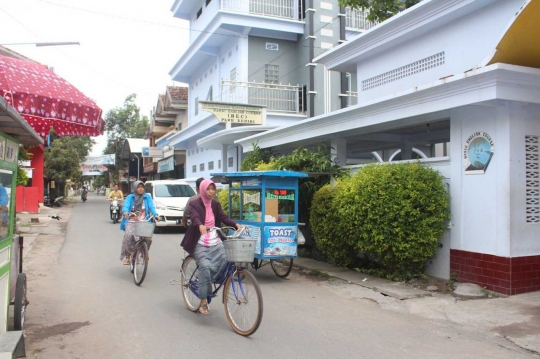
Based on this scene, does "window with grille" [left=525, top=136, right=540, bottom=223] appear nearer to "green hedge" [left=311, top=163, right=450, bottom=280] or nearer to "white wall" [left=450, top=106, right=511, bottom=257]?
"white wall" [left=450, top=106, right=511, bottom=257]

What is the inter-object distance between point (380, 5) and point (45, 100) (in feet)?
34.3

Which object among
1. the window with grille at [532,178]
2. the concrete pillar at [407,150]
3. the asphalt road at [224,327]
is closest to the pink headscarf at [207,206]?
the asphalt road at [224,327]

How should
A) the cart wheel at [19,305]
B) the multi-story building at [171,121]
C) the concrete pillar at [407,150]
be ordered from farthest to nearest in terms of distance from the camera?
the multi-story building at [171,121] < the concrete pillar at [407,150] < the cart wheel at [19,305]

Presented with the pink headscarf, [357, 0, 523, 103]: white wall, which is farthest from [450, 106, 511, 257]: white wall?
the pink headscarf

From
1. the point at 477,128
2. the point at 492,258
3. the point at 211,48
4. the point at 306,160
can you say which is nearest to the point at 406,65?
the point at 306,160

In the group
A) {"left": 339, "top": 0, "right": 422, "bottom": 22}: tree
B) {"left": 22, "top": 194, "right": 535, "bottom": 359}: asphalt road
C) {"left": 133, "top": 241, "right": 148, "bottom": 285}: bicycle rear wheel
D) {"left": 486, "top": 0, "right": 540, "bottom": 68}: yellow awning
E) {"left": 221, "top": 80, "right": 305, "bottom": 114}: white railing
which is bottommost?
{"left": 22, "top": 194, "right": 535, "bottom": 359}: asphalt road

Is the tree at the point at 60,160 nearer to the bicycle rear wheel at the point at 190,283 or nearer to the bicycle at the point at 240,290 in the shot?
the bicycle rear wheel at the point at 190,283

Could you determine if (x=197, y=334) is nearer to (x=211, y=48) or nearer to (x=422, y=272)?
(x=422, y=272)

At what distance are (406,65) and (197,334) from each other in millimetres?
8040

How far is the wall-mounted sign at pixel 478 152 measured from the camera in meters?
7.14

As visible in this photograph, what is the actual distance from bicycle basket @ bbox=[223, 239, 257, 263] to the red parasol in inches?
114

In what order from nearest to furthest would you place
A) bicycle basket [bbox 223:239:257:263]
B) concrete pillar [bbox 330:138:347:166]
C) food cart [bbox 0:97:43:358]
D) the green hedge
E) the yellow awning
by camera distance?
food cart [bbox 0:97:43:358], bicycle basket [bbox 223:239:257:263], the yellow awning, the green hedge, concrete pillar [bbox 330:138:347:166]

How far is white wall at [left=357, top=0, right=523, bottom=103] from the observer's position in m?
8.88

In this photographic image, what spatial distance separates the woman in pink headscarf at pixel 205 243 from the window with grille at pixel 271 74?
1421cm
